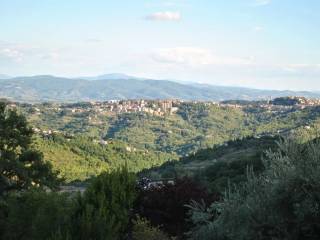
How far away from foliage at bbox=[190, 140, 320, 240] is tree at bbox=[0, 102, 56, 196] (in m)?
19.5

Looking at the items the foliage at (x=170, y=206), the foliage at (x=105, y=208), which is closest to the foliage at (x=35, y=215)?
the foliage at (x=105, y=208)

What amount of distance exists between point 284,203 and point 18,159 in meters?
21.4

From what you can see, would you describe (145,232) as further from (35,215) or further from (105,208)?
(35,215)

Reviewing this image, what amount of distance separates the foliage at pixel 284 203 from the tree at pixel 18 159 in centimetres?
1953

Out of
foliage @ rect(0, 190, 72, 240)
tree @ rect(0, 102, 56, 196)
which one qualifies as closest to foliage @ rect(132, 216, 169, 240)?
foliage @ rect(0, 190, 72, 240)

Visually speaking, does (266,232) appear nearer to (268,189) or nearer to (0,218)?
(268,189)

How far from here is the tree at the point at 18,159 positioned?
1086 inches

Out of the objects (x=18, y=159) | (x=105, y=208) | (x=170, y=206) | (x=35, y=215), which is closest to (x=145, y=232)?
(x=105, y=208)

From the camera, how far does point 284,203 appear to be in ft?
31.1

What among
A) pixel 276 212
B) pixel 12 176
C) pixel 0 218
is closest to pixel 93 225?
pixel 276 212

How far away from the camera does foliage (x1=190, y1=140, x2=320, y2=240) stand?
917 cm

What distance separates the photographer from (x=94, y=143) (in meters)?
175

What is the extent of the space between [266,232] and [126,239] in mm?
7802

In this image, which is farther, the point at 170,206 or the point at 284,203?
the point at 170,206
